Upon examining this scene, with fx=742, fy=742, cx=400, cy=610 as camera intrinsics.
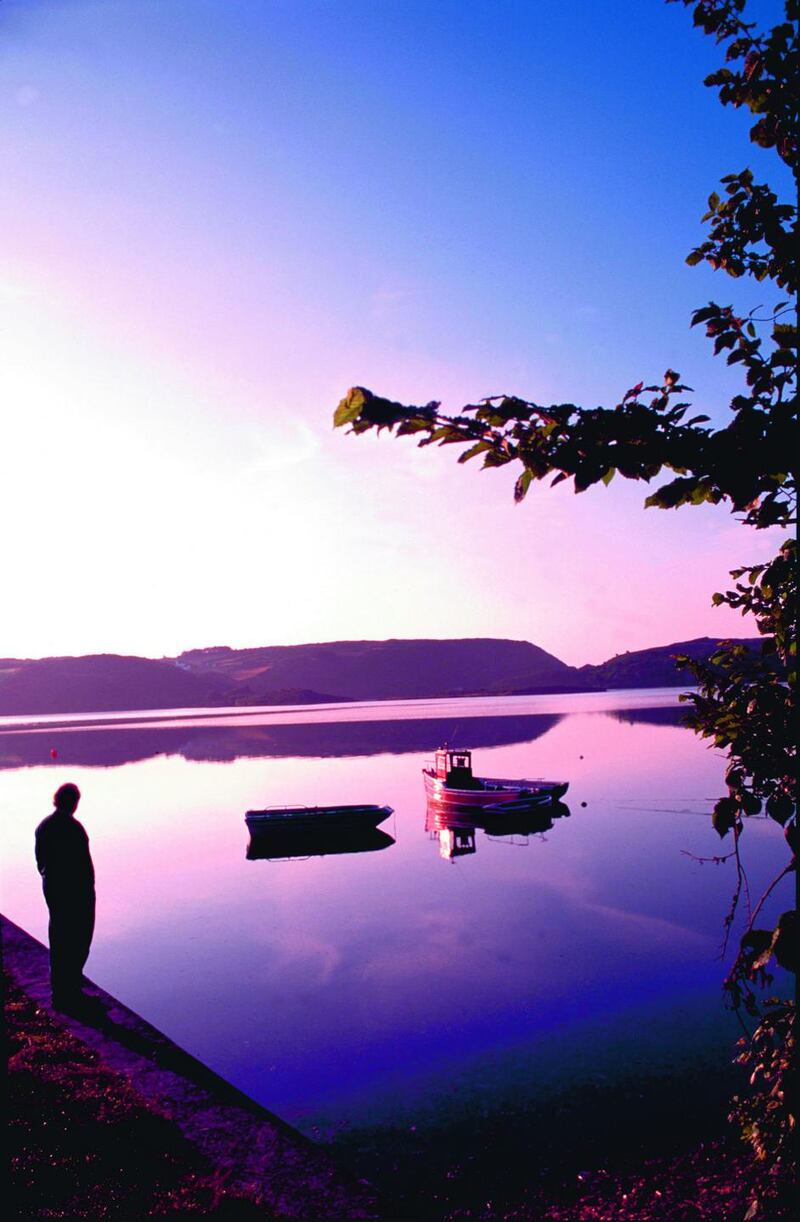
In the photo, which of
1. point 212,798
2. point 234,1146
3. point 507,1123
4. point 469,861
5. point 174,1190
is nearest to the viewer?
point 174,1190

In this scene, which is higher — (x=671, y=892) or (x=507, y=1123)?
(x=507, y=1123)

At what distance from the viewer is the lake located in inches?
A: 569

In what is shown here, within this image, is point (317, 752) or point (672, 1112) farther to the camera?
point (317, 752)

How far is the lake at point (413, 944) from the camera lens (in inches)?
569

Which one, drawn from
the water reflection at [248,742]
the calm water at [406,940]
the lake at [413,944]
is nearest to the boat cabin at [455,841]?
the lake at [413,944]

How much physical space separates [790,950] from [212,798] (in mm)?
61520

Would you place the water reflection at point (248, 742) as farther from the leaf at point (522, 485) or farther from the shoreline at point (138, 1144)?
the leaf at point (522, 485)

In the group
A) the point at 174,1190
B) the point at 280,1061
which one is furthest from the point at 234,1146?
the point at 280,1061

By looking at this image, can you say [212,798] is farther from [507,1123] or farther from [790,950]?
[790,950]

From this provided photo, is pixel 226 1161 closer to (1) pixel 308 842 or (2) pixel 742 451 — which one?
(2) pixel 742 451

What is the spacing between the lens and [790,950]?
11.0 ft

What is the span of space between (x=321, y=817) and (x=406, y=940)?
17.5 metres

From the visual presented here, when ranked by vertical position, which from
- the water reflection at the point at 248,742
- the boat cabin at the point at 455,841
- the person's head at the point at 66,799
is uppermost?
the person's head at the point at 66,799

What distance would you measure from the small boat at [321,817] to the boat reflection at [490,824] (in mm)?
4159
